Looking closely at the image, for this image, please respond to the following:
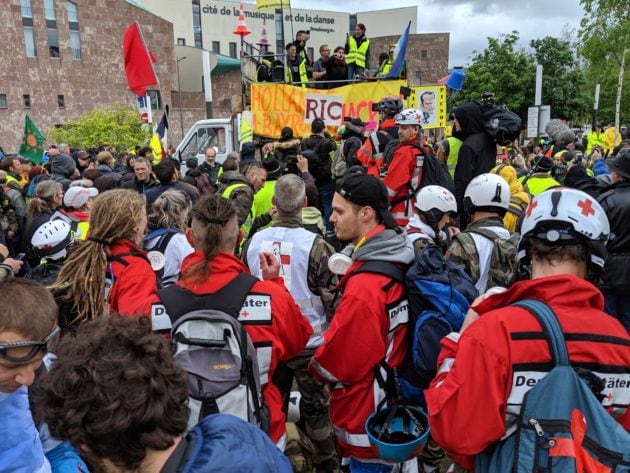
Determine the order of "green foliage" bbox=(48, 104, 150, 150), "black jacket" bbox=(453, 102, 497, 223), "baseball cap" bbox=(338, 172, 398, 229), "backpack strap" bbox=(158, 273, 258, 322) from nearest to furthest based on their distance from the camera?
"backpack strap" bbox=(158, 273, 258, 322)
"baseball cap" bbox=(338, 172, 398, 229)
"black jacket" bbox=(453, 102, 497, 223)
"green foliage" bbox=(48, 104, 150, 150)

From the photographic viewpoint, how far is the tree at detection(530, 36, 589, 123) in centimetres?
3116

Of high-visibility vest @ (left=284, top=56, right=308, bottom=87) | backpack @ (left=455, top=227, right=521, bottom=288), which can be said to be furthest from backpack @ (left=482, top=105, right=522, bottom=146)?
high-visibility vest @ (left=284, top=56, right=308, bottom=87)

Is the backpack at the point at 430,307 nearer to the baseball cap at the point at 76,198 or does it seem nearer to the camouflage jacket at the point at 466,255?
the camouflage jacket at the point at 466,255

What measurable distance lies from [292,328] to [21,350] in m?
1.32

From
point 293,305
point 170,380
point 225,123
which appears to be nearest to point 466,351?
point 170,380

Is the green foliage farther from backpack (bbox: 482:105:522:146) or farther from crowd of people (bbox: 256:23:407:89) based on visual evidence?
backpack (bbox: 482:105:522:146)

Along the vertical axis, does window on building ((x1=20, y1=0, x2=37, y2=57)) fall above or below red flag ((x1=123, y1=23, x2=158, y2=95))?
above

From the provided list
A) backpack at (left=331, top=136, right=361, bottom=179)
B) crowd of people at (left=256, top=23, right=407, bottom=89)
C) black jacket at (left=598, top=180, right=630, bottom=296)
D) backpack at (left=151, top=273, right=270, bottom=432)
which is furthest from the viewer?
crowd of people at (left=256, top=23, right=407, bottom=89)

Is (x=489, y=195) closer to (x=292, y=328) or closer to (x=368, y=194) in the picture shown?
(x=368, y=194)

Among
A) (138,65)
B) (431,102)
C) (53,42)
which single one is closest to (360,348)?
(431,102)

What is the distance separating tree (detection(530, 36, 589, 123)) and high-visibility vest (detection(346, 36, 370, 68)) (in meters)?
22.9

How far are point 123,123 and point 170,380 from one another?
32.3 m

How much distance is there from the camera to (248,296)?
8.16 ft

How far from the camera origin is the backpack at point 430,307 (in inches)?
101
